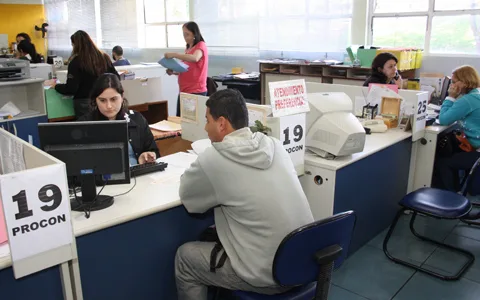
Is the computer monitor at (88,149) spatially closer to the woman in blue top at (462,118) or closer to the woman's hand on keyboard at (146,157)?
the woman's hand on keyboard at (146,157)

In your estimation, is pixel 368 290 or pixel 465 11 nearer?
pixel 368 290

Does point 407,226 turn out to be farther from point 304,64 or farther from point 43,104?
point 43,104

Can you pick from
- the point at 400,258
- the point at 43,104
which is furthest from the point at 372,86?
the point at 43,104

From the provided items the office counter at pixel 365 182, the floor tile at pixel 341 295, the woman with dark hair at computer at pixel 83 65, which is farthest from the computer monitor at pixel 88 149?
the woman with dark hair at computer at pixel 83 65

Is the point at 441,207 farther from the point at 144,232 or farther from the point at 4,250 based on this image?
the point at 4,250

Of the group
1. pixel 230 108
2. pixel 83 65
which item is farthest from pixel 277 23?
pixel 230 108

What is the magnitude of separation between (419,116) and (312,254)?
198 cm

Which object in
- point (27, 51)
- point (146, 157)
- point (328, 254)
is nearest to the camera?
point (328, 254)

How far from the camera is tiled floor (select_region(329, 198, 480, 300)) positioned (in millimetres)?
2410

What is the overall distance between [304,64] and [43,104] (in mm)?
3019

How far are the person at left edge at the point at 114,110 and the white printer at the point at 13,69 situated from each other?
1958mm

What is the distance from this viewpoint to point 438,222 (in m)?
3.30

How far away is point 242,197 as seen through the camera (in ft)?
5.34

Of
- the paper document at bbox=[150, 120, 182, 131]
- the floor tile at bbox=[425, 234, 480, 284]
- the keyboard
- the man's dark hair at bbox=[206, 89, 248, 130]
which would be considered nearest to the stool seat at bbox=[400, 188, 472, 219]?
the floor tile at bbox=[425, 234, 480, 284]
